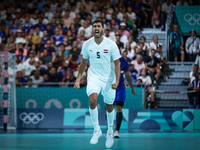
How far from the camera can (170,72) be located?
14.2 meters

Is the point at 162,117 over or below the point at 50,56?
below

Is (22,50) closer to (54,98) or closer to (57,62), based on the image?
(57,62)

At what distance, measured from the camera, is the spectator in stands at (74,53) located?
1388 centimetres

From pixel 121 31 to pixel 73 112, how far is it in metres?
4.83

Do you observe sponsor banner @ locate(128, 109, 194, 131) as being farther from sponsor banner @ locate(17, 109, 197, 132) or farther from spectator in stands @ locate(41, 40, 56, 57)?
spectator in stands @ locate(41, 40, 56, 57)

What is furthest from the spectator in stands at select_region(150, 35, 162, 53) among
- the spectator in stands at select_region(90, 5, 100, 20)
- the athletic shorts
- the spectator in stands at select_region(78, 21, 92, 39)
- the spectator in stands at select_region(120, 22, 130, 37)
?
the athletic shorts

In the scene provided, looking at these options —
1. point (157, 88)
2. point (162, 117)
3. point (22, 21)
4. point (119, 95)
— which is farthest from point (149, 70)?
point (22, 21)

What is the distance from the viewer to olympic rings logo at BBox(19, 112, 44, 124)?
1155 cm

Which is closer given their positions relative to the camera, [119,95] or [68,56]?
[119,95]

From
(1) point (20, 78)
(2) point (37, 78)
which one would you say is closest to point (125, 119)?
(2) point (37, 78)

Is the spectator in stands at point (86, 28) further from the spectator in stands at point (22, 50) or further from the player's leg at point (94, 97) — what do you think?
the player's leg at point (94, 97)

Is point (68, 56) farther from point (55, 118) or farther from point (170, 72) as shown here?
point (170, 72)

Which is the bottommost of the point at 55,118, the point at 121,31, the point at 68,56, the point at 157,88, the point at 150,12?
the point at 55,118

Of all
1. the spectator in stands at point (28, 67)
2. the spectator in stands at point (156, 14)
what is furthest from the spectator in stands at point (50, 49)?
the spectator in stands at point (156, 14)
